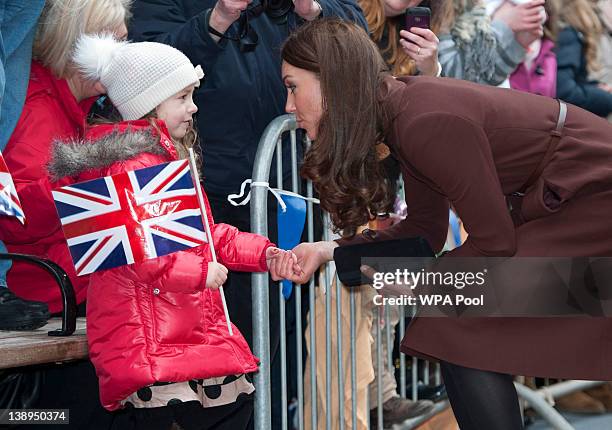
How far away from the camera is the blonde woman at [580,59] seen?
673 centimetres

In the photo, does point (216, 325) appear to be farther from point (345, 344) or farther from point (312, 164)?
point (345, 344)

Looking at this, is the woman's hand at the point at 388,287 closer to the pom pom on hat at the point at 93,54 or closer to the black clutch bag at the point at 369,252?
the black clutch bag at the point at 369,252

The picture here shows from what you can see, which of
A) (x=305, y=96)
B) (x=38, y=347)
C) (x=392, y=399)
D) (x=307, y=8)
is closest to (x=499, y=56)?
(x=307, y=8)

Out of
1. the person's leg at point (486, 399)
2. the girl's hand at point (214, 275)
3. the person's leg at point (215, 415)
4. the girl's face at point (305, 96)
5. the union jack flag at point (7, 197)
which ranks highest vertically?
the girl's face at point (305, 96)

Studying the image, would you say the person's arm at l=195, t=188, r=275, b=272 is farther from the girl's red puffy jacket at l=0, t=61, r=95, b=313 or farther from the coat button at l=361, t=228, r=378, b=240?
the girl's red puffy jacket at l=0, t=61, r=95, b=313

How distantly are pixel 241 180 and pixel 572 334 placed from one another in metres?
1.49

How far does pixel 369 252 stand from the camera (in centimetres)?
375

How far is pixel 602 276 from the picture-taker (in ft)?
11.2

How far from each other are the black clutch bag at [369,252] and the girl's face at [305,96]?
45cm

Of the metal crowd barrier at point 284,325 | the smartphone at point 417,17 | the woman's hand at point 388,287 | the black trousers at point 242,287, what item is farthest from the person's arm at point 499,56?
the woman's hand at point 388,287

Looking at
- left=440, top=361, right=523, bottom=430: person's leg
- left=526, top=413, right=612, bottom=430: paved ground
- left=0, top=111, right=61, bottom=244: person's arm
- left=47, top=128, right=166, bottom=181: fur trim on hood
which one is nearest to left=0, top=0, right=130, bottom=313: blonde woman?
left=0, top=111, right=61, bottom=244: person's arm

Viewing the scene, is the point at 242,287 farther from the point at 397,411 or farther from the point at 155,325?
the point at 397,411

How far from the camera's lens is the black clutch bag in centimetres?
369

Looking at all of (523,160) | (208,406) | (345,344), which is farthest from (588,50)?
(208,406)
